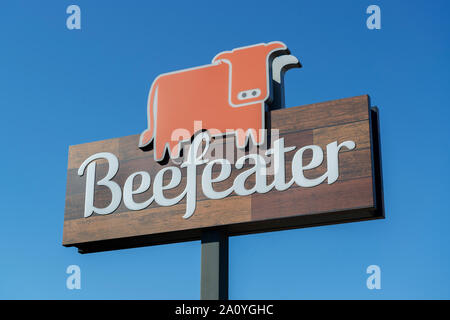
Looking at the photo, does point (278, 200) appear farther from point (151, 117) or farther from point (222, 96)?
point (151, 117)

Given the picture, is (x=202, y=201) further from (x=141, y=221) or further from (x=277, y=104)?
(x=277, y=104)

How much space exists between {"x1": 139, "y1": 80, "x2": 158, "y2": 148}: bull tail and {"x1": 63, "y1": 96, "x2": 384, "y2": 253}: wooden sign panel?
0.12m

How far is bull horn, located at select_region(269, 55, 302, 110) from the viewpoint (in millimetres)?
7863

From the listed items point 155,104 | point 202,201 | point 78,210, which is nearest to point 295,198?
point 202,201

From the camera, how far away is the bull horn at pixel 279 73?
310 inches

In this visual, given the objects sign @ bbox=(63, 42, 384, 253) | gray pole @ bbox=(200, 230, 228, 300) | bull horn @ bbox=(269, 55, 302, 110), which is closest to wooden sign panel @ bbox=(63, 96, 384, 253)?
sign @ bbox=(63, 42, 384, 253)

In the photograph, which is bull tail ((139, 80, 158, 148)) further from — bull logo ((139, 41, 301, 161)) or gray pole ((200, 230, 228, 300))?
gray pole ((200, 230, 228, 300))

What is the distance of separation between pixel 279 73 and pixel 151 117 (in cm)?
162

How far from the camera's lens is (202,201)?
24.9ft

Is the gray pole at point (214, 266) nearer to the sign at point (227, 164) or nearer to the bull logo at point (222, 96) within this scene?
the sign at point (227, 164)

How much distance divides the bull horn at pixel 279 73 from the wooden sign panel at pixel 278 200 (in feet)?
0.74

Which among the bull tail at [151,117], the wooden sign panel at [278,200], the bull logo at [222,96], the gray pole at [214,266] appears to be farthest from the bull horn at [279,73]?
the gray pole at [214,266]

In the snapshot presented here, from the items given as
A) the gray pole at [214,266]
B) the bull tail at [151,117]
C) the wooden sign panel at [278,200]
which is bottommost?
the gray pole at [214,266]

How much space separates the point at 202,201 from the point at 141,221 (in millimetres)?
792
